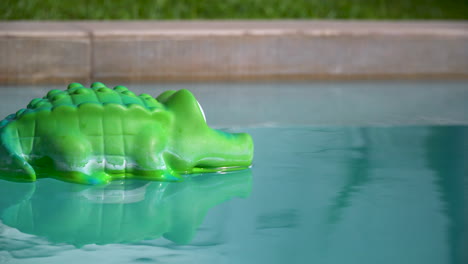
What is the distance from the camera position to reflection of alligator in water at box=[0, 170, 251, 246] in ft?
7.23

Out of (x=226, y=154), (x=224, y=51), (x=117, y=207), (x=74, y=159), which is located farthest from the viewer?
(x=224, y=51)

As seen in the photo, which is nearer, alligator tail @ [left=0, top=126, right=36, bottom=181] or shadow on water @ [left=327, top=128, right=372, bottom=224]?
shadow on water @ [left=327, top=128, right=372, bottom=224]

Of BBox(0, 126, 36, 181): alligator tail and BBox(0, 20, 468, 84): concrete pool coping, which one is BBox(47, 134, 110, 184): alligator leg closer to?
BBox(0, 126, 36, 181): alligator tail

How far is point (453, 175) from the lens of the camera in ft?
9.55

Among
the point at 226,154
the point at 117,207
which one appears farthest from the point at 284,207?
the point at 117,207

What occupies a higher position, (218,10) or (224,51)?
(218,10)

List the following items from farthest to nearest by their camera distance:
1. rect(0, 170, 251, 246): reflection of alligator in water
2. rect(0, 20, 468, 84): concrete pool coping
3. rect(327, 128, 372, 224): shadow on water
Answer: rect(0, 20, 468, 84): concrete pool coping < rect(327, 128, 372, 224): shadow on water < rect(0, 170, 251, 246): reflection of alligator in water

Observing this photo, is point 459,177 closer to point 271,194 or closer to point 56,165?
point 271,194

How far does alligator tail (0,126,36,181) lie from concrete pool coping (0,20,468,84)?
211 cm

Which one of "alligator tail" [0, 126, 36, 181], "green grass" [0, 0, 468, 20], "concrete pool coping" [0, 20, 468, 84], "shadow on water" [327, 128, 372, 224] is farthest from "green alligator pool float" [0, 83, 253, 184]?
"green grass" [0, 0, 468, 20]

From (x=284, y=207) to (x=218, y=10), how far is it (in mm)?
3694

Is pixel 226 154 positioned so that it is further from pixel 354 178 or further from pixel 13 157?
pixel 13 157

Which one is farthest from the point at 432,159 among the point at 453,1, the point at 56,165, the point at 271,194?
the point at 453,1

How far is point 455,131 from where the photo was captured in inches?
145
